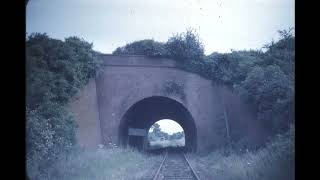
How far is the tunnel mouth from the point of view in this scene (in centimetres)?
2283

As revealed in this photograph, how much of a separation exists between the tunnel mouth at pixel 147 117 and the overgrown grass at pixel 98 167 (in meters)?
4.56

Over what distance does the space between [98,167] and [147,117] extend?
1596 centimetres

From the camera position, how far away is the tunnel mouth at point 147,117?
22.8m

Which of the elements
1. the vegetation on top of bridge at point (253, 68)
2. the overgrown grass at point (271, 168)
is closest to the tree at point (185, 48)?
the vegetation on top of bridge at point (253, 68)

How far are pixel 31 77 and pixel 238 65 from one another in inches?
437

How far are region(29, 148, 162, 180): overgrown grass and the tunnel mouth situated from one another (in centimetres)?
456

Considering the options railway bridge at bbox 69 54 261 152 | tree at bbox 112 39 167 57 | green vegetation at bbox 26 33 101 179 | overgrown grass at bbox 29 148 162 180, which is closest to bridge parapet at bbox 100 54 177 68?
railway bridge at bbox 69 54 261 152

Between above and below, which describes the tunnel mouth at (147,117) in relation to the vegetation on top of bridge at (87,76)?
below

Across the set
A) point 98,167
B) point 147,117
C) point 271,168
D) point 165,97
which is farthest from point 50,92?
point 147,117

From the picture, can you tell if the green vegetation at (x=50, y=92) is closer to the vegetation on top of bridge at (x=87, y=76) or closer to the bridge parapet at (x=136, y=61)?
the vegetation on top of bridge at (x=87, y=76)

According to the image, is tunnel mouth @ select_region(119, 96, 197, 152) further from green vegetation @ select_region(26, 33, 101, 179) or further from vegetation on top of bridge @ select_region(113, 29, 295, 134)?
green vegetation @ select_region(26, 33, 101, 179)

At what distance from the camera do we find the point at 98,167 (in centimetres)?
1402
